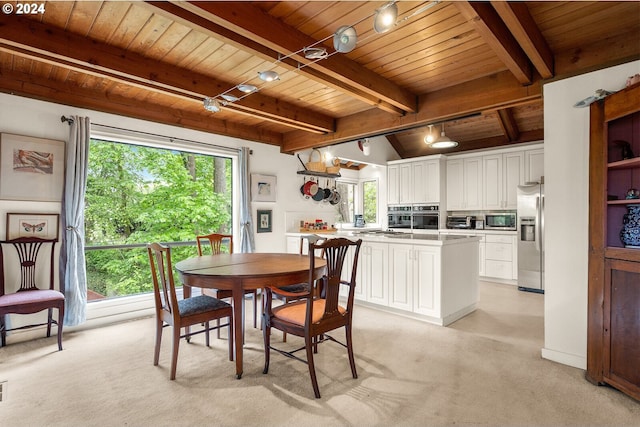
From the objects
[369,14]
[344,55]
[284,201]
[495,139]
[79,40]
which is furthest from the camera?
[495,139]

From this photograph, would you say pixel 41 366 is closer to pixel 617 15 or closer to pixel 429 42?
pixel 429 42

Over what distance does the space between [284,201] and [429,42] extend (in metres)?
3.31

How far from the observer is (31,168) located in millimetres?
3025

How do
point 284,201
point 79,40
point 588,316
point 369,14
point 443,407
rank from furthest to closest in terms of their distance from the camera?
point 284,201
point 79,40
point 588,316
point 369,14
point 443,407

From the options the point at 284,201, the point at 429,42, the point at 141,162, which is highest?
the point at 429,42

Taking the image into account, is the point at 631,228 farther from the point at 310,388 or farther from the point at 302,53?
the point at 302,53

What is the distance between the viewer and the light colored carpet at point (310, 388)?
71.4 inches

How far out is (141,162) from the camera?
5.45m

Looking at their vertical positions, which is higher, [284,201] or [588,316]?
[284,201]

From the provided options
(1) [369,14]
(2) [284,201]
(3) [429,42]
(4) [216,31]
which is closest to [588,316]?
(3) [429,42]

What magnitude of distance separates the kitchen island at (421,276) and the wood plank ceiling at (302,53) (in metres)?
1.43

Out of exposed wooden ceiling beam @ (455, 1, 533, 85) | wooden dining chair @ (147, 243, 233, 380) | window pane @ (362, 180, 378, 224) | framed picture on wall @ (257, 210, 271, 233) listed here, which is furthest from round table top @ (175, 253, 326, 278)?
window pane @ (362, 180, 378, 224)

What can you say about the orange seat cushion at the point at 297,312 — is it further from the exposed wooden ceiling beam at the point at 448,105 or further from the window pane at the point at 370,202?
the window pane at the point at 370,202
